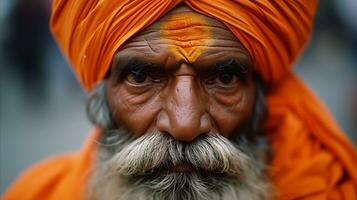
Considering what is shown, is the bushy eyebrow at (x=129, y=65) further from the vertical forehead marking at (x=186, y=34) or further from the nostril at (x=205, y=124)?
the nostril at (x=205, y=124)

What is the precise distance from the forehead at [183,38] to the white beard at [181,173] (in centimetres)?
36

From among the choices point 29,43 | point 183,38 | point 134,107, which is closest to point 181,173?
point 134,107

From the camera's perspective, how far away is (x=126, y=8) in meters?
2.73

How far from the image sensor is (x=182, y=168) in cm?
279

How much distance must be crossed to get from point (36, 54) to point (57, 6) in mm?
9032

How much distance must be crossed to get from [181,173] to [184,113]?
0.30 meters

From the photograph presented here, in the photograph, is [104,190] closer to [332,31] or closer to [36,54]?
[36,54]

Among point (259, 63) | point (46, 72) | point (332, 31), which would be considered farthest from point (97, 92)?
point (332, 31)

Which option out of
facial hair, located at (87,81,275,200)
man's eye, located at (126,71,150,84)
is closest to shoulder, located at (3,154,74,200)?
facial hair, located at (87,81,275,200)

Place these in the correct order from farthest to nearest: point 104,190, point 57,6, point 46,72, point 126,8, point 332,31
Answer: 1. point 332,31
2. point 46,72
3. point 104,190
4. point 57,6
5. point 126,8

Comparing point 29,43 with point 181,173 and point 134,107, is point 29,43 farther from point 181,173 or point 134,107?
point 181,173

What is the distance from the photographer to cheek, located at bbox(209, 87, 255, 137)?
9.35ft

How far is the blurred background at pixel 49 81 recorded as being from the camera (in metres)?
8.31

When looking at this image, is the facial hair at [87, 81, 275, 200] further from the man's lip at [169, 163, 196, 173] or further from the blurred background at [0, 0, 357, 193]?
the blurred background at [0, 0, 357, 193]
